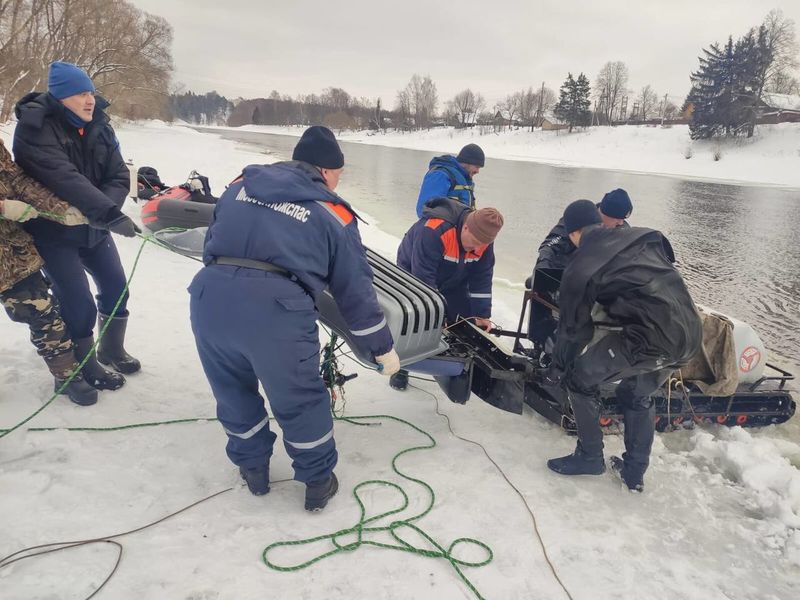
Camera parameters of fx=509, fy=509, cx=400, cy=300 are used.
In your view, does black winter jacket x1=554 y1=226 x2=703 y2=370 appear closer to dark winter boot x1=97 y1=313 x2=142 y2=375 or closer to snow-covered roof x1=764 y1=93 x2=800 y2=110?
dark winter boot x1=97 y1=313 x2=142 y2=375

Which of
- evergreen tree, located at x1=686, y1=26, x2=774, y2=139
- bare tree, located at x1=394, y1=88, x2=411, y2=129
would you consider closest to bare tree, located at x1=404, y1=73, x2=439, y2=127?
bare tree, located at x1=394, y1=88, x2=411, y2=129

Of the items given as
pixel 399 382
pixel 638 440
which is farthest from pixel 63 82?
pixel 638 440

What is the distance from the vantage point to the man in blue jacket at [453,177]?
16.7ft

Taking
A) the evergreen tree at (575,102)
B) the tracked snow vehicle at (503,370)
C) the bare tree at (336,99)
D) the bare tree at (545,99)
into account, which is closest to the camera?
the tracked snow vehicle at (503,370)

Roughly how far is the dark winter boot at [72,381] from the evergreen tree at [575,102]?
200 feet

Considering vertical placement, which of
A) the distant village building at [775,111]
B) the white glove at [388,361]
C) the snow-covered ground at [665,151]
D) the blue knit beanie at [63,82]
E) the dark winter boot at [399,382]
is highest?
the distant village building at [775,111]

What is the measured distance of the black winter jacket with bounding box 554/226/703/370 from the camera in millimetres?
2416

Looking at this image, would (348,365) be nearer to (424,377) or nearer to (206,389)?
(424,377)

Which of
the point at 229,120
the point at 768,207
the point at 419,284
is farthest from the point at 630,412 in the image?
the point at 229,120

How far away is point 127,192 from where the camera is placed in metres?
3.28

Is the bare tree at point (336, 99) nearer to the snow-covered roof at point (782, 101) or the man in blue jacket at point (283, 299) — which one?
the snow-covered roof at point (782, 101)

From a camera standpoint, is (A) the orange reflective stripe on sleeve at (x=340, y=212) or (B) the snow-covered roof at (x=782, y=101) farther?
(B) the snow-covered roof at (x=782, y=101)

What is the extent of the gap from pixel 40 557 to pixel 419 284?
2.12 m

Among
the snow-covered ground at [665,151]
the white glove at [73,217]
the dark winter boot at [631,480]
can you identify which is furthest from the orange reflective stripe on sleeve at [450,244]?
the snow-covered ground at [665,151]
